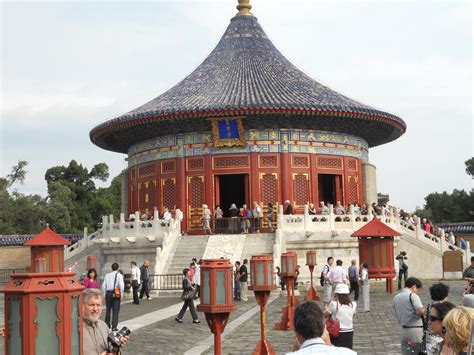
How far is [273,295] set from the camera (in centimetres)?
2441

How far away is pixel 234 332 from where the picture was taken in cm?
1559

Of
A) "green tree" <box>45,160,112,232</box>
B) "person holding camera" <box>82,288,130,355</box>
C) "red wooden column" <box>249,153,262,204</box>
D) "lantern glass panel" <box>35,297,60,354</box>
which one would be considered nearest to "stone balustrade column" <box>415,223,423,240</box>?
"red wooden column" <box>249,153,262,204</box>

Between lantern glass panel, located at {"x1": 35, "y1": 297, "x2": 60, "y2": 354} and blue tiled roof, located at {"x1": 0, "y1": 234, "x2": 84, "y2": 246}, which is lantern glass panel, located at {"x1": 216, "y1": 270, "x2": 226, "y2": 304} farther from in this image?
blue tiled roof, located at {"x1": 0, "y1": 234, "x2": 84, "y2": 246}

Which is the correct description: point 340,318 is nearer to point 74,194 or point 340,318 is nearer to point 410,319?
point 410,319

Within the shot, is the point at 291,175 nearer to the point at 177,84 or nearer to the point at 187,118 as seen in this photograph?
the point at 187,118

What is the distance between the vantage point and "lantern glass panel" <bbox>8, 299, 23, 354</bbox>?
500cm

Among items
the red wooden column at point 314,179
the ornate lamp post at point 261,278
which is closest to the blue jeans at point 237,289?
the ornate lamp post at point 261,278

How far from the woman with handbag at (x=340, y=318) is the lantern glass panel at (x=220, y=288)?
132 cm

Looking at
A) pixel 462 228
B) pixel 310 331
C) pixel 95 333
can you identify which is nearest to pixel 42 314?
pixel 95 333

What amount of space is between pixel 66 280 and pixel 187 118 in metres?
30.5

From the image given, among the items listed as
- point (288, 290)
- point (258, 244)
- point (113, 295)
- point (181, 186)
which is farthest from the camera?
point (181, 186)

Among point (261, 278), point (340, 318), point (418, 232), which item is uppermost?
point (418, 232)

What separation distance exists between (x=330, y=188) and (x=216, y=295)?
29907mm

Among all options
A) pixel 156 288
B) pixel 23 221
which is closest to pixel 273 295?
pixel 156 288
